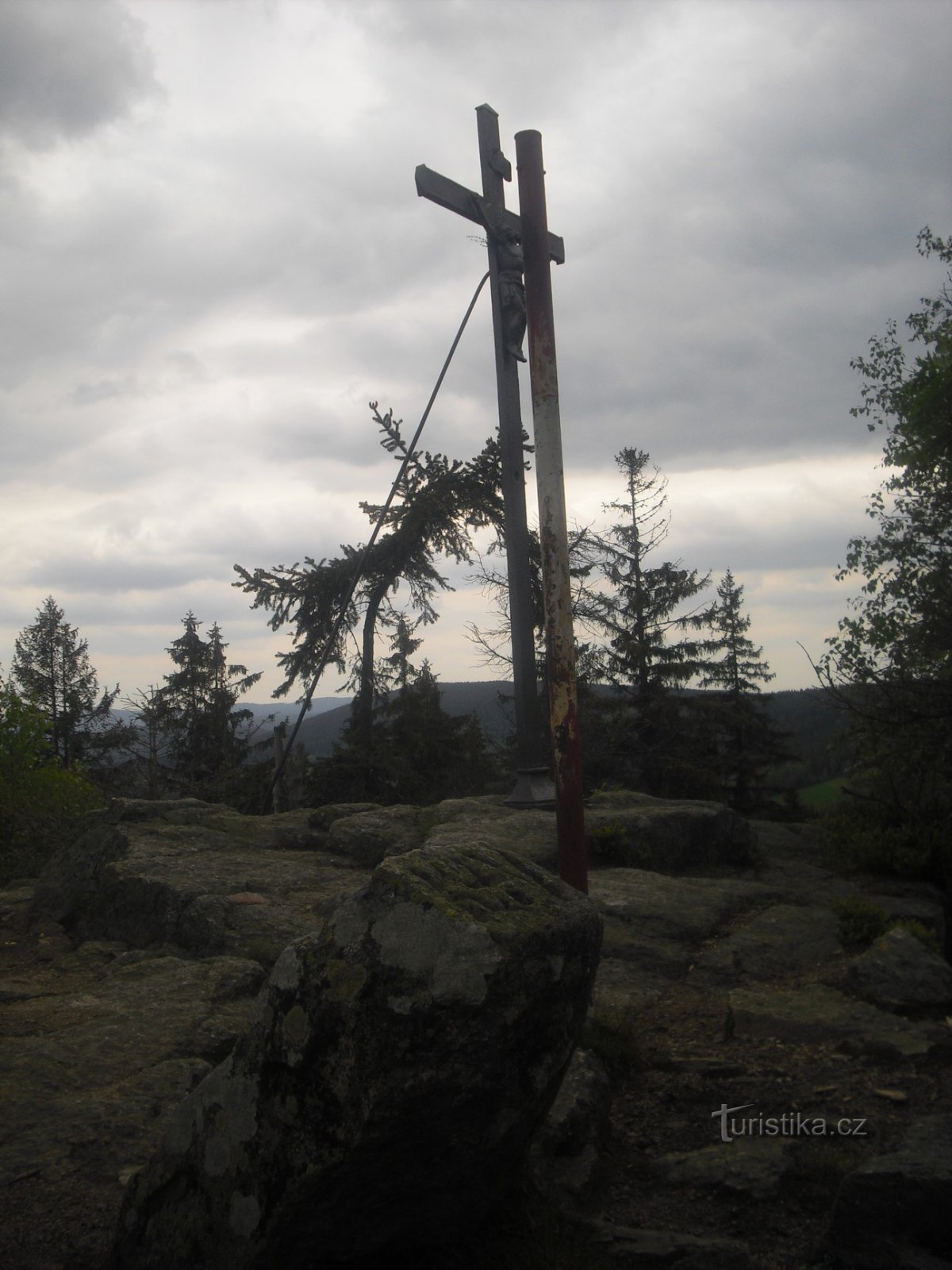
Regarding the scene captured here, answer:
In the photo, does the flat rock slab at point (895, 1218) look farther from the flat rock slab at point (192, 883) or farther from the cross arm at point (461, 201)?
the cross arm at point (461, 201)

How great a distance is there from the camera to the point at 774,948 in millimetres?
6312

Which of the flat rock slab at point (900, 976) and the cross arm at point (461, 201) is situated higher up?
the cross arm at point (461, 201)

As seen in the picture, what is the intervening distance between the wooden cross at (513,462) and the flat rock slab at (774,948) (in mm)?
2102

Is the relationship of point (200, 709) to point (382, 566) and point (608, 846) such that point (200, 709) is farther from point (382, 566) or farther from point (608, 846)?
point (608, 846)

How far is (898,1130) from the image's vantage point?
3.81 meters

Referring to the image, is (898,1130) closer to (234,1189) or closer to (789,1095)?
(789,1095)

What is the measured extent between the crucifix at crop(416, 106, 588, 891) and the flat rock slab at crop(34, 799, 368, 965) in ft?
5.91

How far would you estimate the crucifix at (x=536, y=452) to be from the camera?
18.6ft

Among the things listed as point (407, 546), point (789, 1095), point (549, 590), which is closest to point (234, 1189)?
point (789, 1095)

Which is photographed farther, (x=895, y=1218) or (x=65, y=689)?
(x=65, y=689)

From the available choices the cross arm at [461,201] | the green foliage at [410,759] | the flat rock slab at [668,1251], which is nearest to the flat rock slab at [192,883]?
the flat rock slab at [668,1251]

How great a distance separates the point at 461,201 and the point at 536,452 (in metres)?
3.20

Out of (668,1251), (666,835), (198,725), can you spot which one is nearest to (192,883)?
(666,835)

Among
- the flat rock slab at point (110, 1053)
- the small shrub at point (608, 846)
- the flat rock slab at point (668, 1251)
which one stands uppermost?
the small shrub at point (608, 846)
